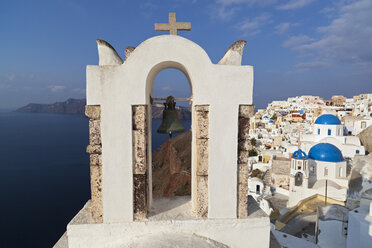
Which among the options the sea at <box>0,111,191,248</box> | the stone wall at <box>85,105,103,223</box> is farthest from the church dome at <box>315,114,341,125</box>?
the sea at <box>0,111,191,248</box>

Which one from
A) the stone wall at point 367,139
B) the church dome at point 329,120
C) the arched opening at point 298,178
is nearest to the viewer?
the arched opening at point 298,178

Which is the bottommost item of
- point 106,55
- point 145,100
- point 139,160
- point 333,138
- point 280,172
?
point 280,172

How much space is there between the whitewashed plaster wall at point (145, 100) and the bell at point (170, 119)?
2.97 feet

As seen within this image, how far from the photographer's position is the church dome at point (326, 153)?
18.0 metres

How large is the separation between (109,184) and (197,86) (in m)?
1.64

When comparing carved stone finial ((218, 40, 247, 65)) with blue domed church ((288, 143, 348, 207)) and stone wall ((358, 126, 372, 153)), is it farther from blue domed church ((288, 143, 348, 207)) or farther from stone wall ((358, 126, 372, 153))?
stone wall ((358, 126, 372, 153))

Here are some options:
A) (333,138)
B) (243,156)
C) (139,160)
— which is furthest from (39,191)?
(333,138)

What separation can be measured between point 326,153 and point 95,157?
2029cm

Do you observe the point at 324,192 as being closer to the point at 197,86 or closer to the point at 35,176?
the point at 197,86

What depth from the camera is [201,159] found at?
9.17ft

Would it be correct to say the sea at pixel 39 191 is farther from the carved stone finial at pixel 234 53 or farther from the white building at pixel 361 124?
the white building at pixel 361 124

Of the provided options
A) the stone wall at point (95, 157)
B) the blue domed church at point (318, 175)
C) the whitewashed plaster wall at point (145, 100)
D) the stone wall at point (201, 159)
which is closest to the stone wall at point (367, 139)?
the blue domed church at point (318, 175)

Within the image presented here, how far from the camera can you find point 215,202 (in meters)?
2.82

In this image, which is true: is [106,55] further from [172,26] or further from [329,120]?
[329,120]
